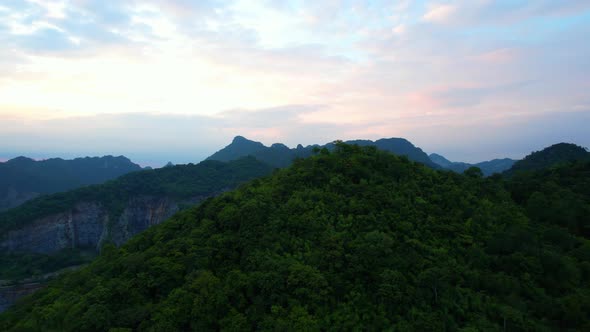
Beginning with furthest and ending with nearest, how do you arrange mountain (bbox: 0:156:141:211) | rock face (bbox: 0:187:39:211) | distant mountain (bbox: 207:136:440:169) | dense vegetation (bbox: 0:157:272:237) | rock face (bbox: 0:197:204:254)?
distant mountain (bbox: 207:136:440:169)
mountain (bbox: 0:156:141:211)
rock face (bbox: 0:187:39:211)
dense vegetation (bbox: 0:157:272:237)
rock face (bbox: 0:197:204:254)

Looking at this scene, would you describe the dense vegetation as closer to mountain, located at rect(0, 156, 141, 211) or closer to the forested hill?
the forested hill

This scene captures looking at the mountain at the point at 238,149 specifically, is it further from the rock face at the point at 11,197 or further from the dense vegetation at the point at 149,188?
the rock face at the point at 11,197

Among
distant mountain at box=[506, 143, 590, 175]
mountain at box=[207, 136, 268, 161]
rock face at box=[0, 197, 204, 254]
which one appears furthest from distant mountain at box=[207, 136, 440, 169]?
distant mountain at box=[506, 143, 590, 175]

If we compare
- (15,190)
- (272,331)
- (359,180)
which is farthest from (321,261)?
(15,190)

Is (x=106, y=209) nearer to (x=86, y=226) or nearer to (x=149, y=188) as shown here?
(x=86, y=226)

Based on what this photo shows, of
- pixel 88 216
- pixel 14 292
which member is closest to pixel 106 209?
pixel 88 216

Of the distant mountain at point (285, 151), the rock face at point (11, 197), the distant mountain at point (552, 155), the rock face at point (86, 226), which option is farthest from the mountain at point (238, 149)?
the distant mountain at point (552, 155)
